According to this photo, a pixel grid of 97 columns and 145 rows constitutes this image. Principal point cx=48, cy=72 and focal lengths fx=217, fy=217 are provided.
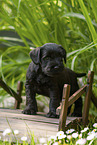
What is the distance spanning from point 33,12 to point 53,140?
1211mm

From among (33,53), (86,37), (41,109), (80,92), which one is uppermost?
(86,37)

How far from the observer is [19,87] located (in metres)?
2.02

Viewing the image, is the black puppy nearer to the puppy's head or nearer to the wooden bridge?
the puppy's head

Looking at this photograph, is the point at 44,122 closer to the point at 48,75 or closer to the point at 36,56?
the point at 48,75

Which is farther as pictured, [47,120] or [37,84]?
[37,84]

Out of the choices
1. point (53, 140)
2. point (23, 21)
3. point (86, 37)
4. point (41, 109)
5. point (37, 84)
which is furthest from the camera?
point (41, 109)

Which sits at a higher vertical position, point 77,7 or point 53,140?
point 77,7

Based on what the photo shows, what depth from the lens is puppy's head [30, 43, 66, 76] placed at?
1328mm

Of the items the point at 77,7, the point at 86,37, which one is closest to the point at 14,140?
the point at 86,37

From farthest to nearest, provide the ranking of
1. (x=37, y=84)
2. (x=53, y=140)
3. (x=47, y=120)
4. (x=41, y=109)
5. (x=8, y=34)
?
(x=8, y=34) < (x=41, y=109) < (x=37, y=84) < (x=47, y=120) < (x=53, y=140)

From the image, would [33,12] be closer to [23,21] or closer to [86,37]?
[23,21]

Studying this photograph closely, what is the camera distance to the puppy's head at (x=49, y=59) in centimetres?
133

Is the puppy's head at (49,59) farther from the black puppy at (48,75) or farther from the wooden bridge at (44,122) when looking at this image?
the wooden bridge at (44,122)

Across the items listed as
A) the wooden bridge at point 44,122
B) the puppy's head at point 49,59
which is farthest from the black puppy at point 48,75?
the wooden bridge at point 44,122
